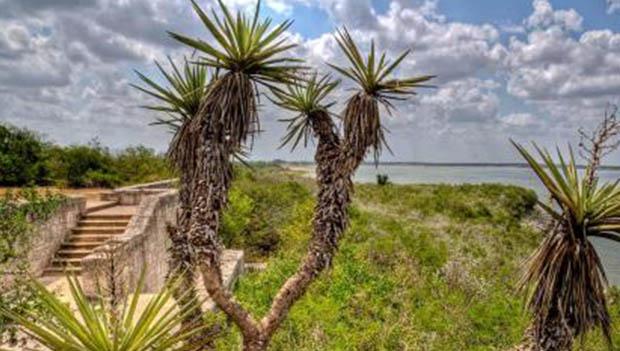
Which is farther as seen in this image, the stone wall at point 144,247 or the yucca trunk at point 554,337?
the stone wall at point 144,247

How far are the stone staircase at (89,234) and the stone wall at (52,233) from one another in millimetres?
143

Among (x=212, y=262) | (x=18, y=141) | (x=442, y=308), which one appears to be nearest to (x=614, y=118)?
(x=212, y=262)

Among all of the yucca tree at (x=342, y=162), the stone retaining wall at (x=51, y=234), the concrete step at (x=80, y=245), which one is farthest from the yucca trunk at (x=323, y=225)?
the concrete step at (x=80, y=245)

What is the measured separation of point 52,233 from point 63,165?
12090mm

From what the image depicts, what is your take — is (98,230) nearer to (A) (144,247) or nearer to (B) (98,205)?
(A) (144,247)

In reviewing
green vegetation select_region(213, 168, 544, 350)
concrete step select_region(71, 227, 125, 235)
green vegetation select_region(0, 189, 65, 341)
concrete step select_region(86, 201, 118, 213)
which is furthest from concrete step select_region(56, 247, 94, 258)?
green vegetation select_region(213, 168, 544, 350)

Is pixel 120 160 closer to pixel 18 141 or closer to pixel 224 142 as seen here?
pixel 18 141

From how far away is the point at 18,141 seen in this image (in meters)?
21.4

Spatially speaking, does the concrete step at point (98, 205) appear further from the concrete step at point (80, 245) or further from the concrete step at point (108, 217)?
the concrete step at point (80, 245)

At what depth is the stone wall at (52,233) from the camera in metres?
10.5

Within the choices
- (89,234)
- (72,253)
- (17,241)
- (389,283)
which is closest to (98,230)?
(89,234)

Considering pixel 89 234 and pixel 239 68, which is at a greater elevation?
pixel 239 68

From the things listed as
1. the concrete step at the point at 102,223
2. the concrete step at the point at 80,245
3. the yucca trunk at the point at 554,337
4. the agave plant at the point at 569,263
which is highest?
the agave plant at the point at 569,263

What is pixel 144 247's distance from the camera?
37.3 ft
